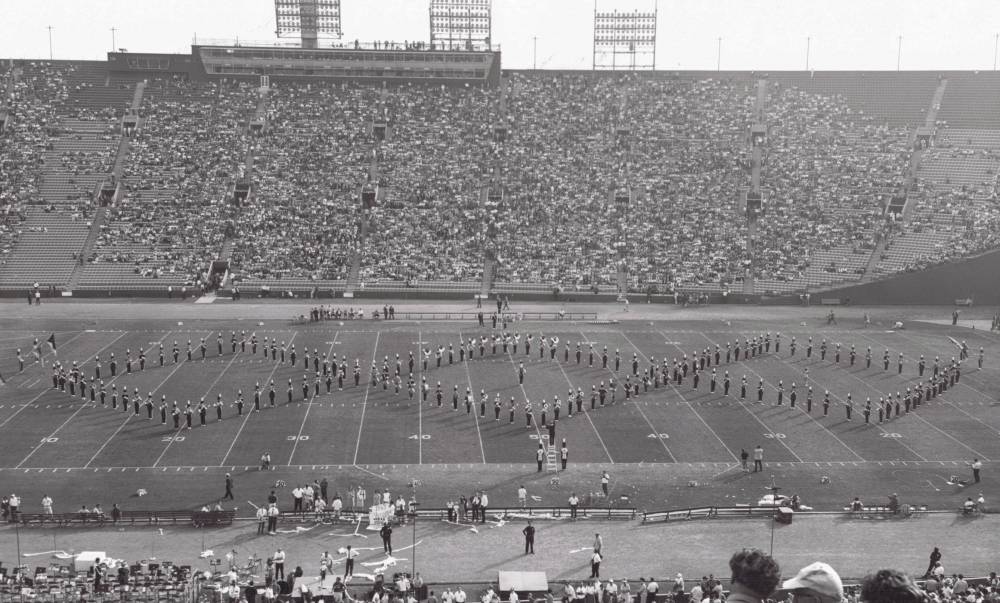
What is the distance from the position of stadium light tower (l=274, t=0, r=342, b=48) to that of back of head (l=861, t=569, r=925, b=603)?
7800cm

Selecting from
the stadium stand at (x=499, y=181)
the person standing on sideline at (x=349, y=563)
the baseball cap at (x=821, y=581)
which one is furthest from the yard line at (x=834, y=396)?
the baseball cap at (x=821, y=581)

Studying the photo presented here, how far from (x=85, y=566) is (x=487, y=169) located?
163 feet

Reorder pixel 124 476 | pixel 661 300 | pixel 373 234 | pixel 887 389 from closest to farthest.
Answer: pixel 124 476 < pixel 887 389 < pixel 661 300 < pixel 373 234

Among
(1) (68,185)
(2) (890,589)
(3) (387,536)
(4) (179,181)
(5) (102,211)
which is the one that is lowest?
(3) (387,536)

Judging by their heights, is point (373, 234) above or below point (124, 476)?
above

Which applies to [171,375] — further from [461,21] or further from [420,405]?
[461,21]

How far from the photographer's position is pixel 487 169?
2660 inches

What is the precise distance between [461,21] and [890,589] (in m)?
79.1

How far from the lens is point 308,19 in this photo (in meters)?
78.2

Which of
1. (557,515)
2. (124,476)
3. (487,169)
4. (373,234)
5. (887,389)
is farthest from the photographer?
(487,169)

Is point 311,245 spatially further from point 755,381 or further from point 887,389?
point 887,389

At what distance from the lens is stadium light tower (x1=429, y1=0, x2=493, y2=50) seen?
79.0 metres

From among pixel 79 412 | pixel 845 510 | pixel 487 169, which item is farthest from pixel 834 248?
pixel 79 412

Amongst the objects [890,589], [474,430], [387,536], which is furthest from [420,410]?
[890,589]
